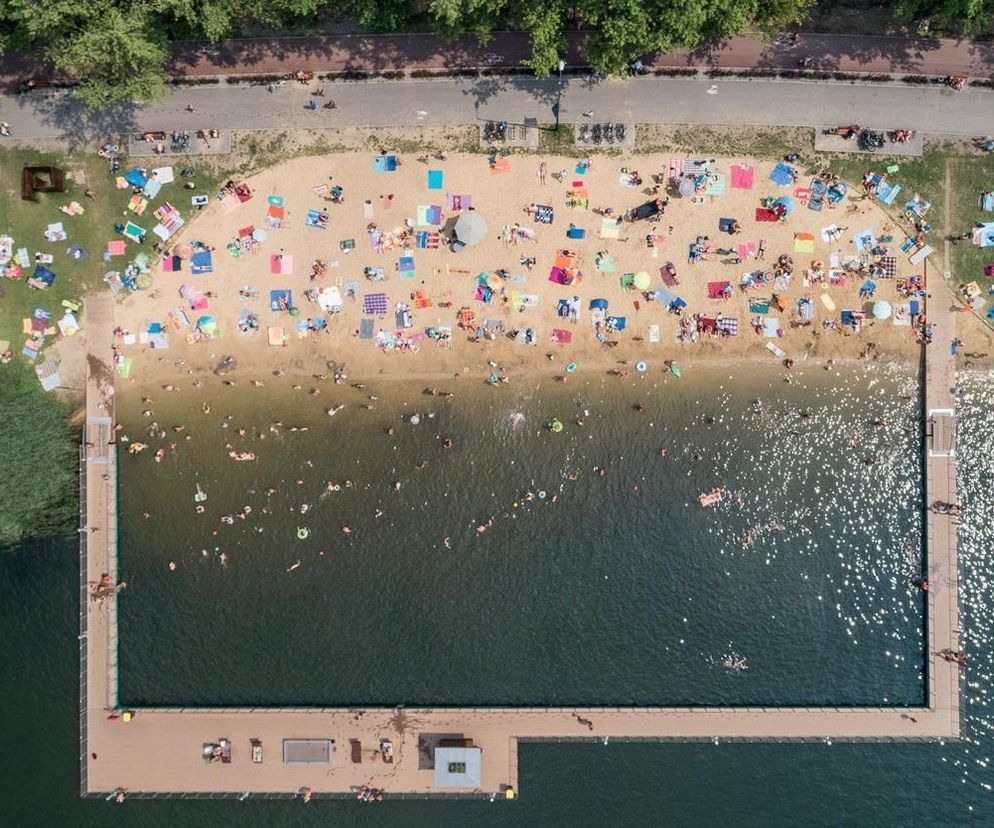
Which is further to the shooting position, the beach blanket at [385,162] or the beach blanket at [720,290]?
the beach blanket at [720,290]

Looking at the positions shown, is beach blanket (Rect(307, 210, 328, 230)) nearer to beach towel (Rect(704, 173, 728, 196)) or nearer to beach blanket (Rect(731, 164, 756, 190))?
beach towel (Rect(704, 173, 728, 196))

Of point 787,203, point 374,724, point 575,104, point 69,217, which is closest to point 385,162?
point 575,104

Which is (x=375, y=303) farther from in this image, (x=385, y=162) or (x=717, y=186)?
(x=717, y=186)

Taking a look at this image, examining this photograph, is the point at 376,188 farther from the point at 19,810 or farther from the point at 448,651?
the point at 19,810

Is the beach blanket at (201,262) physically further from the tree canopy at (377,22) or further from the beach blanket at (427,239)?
the beach blanket at (427,239)

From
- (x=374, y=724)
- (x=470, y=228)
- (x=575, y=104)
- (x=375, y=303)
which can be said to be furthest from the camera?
(x=374, y=724)

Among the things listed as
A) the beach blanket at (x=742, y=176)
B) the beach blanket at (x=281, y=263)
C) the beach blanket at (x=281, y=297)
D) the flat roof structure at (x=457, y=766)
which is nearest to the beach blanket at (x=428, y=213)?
the beach blanket at (x=281, y=263)

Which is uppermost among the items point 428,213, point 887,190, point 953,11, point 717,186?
point 953,11
